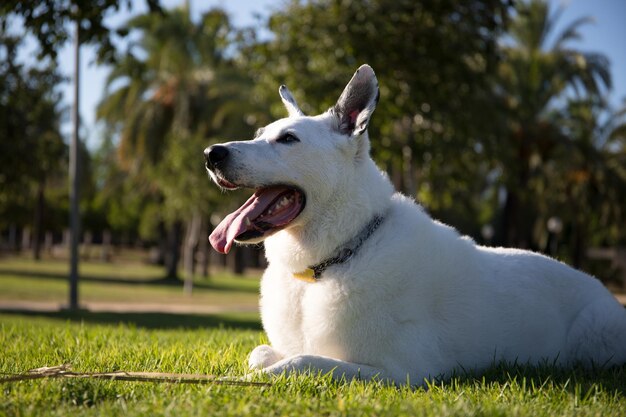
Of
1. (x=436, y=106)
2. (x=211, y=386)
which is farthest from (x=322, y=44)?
(x=211, y=386)

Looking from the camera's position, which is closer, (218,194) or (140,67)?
(140,67)

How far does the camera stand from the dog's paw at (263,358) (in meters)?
4.25

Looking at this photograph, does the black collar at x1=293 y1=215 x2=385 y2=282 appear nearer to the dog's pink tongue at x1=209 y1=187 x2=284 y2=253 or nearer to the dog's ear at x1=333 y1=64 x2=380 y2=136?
the dog's pink tongue at x1=209 y1=187 x2=284 y2=253

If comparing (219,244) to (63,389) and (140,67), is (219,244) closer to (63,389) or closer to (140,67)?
(63,389)

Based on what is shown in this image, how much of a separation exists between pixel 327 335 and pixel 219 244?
0.89 meters

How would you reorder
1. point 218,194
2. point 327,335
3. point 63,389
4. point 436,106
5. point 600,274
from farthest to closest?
point 600,274 < point 218,194 < point 436,106 < point 327,335 < point 63,389

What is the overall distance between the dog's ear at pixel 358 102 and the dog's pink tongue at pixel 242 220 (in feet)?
2.12

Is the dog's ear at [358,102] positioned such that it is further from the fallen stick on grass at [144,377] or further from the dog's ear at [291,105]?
the fallen stick on grass at [144,377]

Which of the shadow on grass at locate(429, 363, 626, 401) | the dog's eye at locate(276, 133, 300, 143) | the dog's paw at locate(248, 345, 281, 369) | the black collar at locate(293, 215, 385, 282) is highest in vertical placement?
the dog's eye at locate(276, 133, 300, 143)

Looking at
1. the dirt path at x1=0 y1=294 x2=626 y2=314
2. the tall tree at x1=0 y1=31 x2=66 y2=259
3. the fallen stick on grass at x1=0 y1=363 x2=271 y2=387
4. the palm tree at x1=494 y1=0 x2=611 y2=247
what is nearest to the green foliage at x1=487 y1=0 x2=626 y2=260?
the palm tree at x1=494 y1=0 x2=611 y2=247

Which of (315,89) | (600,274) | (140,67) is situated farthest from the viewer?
(600,274)

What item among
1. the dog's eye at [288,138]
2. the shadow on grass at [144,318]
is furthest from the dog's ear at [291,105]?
the shadow on grass at [144,318]

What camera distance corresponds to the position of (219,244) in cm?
431

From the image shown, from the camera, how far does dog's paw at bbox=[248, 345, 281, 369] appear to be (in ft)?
14.0
